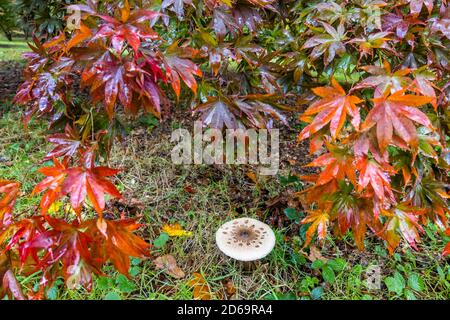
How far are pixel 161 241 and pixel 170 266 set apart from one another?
14 centimetres

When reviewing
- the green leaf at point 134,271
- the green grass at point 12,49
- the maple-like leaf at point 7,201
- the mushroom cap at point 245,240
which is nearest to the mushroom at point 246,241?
the mushroom cap at point 245,240

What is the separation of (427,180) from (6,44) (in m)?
8.35

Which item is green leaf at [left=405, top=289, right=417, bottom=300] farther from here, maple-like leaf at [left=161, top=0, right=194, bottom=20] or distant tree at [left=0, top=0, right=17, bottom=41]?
distant tree at [left=0, top=0, right=17, bottom=41]

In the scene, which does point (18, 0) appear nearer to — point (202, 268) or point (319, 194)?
point (202, 268)

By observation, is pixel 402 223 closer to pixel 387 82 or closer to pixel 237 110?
pixel 387 82

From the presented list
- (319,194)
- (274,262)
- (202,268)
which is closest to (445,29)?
(319,194)

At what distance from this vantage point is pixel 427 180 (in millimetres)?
1472

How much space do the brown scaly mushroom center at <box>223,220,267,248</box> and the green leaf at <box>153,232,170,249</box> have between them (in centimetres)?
36

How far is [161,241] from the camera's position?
1.92 meters

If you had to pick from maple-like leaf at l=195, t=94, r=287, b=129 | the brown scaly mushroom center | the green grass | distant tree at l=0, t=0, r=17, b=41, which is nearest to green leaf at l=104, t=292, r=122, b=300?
the brown scaly mushroom center

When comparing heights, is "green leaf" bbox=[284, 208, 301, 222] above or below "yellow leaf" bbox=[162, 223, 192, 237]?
below

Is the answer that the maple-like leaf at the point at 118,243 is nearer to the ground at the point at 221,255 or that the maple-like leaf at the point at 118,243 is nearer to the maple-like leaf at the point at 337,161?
the ground at the point at 221,255

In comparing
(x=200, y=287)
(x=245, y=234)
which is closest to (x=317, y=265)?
(x=245, y=234)

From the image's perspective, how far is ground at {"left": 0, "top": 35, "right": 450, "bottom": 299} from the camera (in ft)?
5.78
